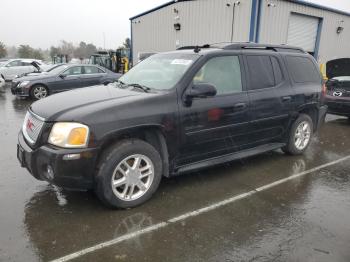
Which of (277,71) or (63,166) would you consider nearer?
(63,166)

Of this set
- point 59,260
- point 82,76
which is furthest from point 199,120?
point 82,76

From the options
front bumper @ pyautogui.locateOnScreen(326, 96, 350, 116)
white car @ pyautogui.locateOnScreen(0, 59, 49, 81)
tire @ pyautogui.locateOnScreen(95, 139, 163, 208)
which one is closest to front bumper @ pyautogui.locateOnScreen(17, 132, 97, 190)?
tire @ pyautogui.locateOnScreen(95, 139, 163, 208)

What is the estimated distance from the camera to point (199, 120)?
3.79 metres

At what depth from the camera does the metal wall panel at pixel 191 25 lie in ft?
46.4

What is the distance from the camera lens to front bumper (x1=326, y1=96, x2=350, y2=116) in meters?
8.12

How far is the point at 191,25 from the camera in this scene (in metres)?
16.6

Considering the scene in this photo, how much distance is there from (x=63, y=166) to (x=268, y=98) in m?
3.05

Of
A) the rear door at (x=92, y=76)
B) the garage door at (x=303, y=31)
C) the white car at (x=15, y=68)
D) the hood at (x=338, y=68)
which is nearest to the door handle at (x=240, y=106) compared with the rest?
the hood at (x=338, y=68)

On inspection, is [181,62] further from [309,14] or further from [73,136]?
[309,14]

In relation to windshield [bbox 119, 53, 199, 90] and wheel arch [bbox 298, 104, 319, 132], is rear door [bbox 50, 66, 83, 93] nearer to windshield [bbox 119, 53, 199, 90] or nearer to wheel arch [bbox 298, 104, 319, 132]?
windshield [bbox 119, 53, 199, 90]

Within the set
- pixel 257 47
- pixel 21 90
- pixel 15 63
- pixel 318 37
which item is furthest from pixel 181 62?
pixel 15 63

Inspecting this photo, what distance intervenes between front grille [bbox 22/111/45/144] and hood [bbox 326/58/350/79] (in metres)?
9.03

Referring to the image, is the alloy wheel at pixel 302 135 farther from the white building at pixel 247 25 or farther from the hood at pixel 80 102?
the white building at pixel 247 25

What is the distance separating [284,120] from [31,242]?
392cm
